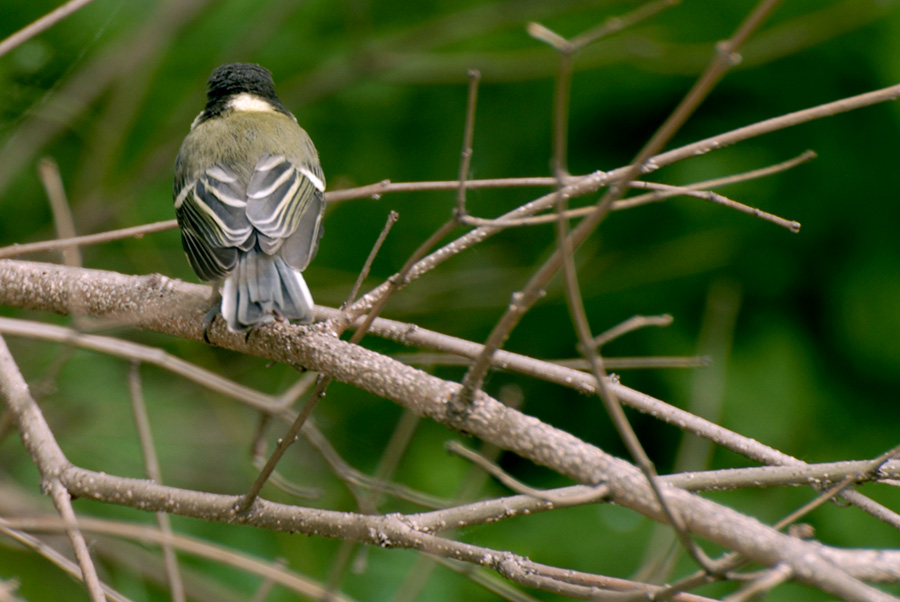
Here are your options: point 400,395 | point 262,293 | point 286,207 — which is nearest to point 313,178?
point 286,207

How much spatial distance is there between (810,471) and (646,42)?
1.88 metres

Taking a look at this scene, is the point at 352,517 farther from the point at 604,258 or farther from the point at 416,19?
the point at 416,19

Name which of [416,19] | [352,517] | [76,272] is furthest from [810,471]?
[416,19]

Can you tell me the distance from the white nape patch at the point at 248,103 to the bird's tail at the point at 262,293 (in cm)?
74

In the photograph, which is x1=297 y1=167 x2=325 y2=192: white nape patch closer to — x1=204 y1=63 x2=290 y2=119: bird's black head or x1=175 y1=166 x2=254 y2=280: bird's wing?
x1=175 y1=166 x2=254 y2=280: bird's wing

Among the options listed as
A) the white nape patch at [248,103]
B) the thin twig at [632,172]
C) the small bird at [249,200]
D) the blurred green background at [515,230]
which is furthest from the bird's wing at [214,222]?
the thin twig at [632,172]

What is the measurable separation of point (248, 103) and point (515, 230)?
1.09 m

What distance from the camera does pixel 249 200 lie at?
83.0 inches

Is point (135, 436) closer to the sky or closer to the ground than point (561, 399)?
closer to the ground

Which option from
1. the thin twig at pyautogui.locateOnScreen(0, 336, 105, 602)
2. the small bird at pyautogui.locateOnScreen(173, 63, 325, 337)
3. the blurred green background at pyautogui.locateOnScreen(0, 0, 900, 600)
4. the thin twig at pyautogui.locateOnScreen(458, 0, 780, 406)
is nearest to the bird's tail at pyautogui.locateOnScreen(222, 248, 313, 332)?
the small bird at pyautogui.locateOnScreen(173, 63, 325, 337)

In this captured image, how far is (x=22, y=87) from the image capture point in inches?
91.7

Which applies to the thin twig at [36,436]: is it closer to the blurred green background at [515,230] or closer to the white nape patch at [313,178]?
the white nape patch at [313,178]

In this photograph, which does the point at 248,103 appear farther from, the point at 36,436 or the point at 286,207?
the point at 36,436

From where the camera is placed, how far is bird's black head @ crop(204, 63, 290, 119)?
8.13 feet
